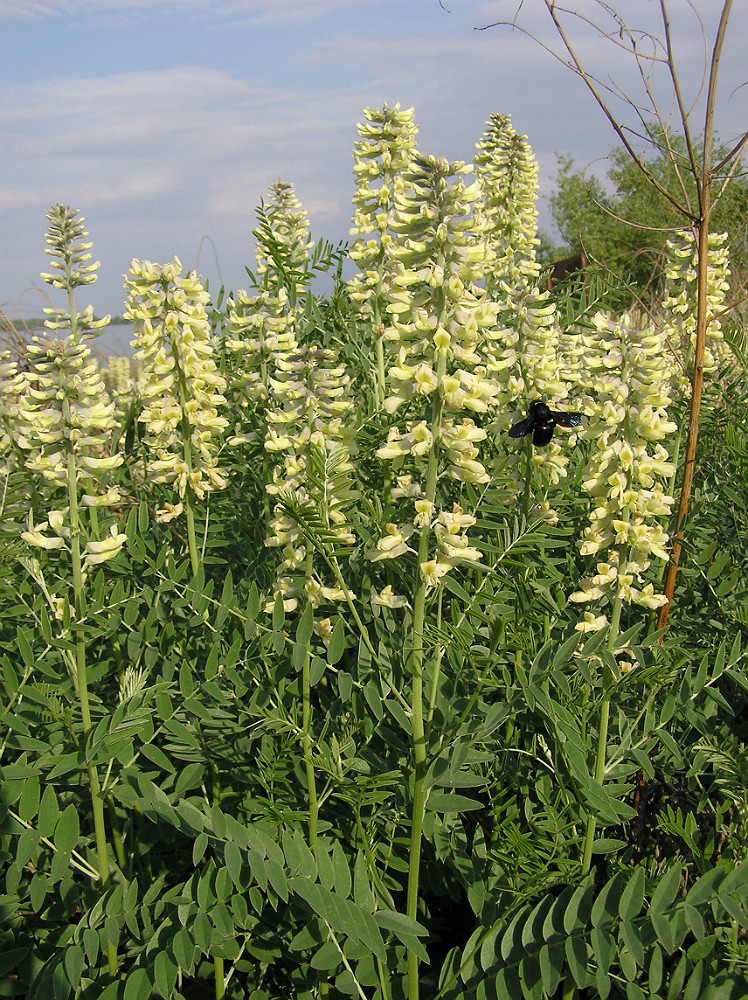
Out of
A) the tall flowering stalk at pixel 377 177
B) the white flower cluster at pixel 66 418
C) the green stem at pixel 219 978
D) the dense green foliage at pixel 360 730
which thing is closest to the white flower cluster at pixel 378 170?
the tall flowering stalk at pixel 377 177

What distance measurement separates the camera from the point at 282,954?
2.14 m

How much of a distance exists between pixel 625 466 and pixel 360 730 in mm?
1068

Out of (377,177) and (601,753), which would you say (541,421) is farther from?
(377,177)

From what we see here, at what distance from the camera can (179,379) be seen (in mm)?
2826

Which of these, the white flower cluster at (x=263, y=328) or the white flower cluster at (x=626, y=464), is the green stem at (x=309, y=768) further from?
the white flower cluster at (x=263, y=328)

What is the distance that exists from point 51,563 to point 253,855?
5.18ft

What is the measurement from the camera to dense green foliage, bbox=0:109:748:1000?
1865mm

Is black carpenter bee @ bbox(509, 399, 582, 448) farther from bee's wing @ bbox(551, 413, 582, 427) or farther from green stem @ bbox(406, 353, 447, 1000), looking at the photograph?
green stem @ bbox(406, 353, 447, 1000)

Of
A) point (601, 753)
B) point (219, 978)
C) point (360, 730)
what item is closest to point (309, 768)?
point (360, 730)

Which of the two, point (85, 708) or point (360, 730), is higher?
point (85, 708)

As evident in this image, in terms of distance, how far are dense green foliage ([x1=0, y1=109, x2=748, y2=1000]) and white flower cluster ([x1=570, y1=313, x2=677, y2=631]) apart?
5 centimetres

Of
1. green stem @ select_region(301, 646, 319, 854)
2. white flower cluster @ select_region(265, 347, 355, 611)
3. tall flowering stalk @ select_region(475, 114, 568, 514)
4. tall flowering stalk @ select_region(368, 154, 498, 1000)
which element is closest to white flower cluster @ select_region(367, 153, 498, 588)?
tall flowering stalk @ select_region(368, 154, 498, 1000)

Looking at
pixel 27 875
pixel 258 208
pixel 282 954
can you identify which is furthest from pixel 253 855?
pixel 258 208

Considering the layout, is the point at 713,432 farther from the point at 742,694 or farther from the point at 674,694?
the point at 674,694
